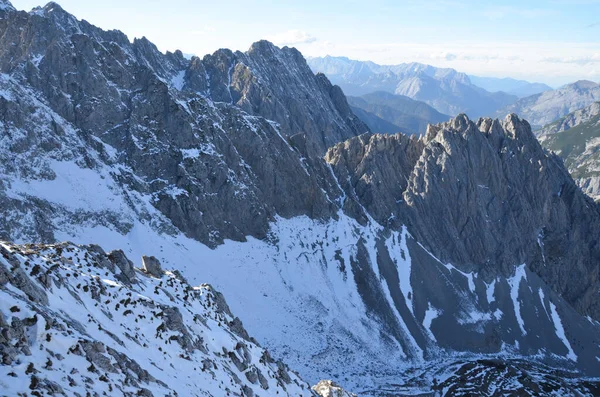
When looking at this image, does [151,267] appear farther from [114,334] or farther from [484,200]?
[484,200]

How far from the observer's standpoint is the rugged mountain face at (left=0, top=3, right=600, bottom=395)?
7550cm

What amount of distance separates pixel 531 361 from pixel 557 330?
14583mm

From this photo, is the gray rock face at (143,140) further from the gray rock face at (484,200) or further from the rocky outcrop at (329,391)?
the rocky outcrop at (329,391)

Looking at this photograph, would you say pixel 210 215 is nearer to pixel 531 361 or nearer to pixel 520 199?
pixel 531 361

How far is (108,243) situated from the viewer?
7256cm

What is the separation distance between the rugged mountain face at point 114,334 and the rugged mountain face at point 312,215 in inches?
1252

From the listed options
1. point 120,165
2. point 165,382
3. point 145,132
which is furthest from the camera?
point 145,132

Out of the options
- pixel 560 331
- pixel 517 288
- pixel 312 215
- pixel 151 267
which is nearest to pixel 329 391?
pixel 151 267

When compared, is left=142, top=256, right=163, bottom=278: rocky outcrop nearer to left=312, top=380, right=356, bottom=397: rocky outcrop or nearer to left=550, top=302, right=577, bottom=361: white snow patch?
left=312, top=380, right=356, bottom=397: rocky outcrop

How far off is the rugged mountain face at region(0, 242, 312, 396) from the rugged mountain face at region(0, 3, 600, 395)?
31.8 m

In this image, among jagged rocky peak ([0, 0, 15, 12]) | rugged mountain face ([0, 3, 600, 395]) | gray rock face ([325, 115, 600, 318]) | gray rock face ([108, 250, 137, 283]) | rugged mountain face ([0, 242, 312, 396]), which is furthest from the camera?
gray rock face ([325, 115, 600, 318])

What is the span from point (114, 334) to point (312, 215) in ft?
232

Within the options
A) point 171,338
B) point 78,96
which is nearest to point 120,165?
point 78,96

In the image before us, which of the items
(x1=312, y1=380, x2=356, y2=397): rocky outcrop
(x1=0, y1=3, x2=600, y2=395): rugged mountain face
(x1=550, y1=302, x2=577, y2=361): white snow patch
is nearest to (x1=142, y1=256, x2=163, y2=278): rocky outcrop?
(x1=312, y1=380, x2=356, y2=397): rocky outcrop
